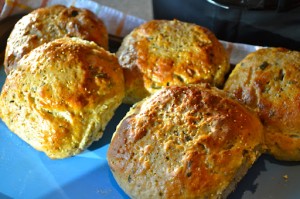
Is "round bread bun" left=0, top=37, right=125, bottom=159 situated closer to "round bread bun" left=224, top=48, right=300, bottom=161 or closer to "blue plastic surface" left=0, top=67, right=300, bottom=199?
"blue plastic surface" left=0, top=67, right=300, bottom=199

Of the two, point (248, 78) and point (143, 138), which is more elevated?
point (248, 78)

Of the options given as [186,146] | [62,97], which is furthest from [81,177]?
[186,146]

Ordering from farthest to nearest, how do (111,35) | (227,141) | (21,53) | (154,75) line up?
(111,35) → (21,53) → (154,75) → (227,141)

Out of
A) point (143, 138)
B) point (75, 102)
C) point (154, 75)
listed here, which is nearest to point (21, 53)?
point (75, 102)

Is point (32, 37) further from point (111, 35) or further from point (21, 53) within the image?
point (111, 35)

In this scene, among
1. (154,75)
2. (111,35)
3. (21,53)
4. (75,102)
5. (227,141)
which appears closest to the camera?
(227,141)
